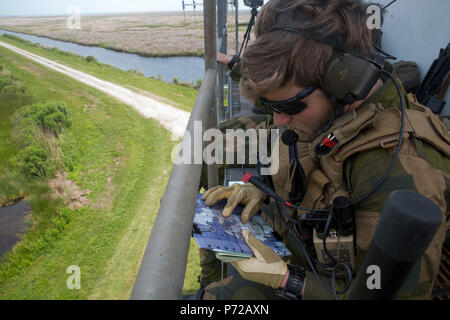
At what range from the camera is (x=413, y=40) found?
3.38m

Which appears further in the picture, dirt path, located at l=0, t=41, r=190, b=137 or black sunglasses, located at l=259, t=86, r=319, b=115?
dirt path, located at l=0, t=41, r=190, b=137

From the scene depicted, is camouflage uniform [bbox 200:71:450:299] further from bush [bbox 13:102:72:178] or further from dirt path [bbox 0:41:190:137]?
bush [bbox 13:102:72:178]

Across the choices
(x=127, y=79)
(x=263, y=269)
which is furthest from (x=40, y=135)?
(x=263, y=269)

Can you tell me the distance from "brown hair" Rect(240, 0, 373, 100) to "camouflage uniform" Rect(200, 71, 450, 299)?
25cm

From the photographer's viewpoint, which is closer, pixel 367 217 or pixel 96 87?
pixel 367 217

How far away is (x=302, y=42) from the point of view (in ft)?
3.60

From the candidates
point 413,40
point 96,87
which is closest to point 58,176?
point 96,87

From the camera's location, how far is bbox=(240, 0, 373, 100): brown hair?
110 cm

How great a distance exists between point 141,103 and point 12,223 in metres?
14.9

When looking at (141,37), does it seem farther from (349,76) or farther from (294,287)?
(294,287)

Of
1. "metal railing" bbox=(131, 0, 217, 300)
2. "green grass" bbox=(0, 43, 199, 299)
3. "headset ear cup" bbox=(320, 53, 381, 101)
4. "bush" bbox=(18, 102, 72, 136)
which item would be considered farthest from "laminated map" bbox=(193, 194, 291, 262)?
"bush" bbox=(18, 102, 72, 136)

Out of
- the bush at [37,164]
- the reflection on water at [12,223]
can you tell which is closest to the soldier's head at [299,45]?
the reflection on water at [12,223]
